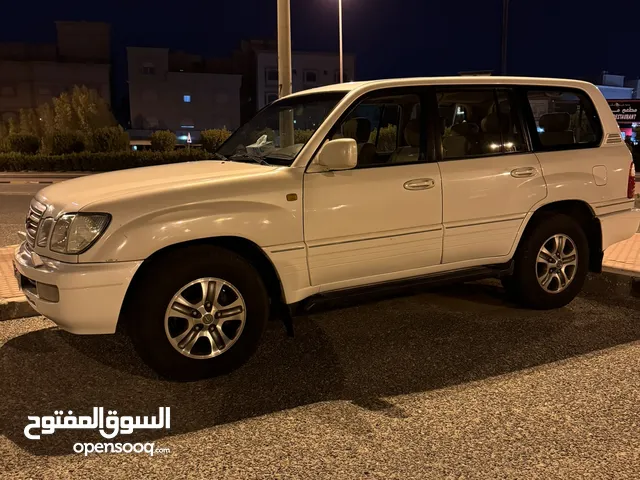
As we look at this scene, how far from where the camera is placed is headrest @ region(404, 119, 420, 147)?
4723 mm

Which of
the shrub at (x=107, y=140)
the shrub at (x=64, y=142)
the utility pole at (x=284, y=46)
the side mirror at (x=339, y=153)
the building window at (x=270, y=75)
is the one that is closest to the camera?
the side mirror at (x=339, y=153)

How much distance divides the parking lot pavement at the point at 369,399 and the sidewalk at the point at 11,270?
0.12 meters

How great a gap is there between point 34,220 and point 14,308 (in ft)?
5.35

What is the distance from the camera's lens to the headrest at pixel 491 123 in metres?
5.02

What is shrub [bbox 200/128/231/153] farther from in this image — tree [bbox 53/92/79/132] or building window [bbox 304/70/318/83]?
building window [bbox 304/70/318/83]

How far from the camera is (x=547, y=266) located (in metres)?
5.27

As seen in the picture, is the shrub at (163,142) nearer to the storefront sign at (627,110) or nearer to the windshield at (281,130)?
the storefront sign at (627,110)

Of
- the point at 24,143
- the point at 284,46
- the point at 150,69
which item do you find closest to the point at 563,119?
the point at 284,46

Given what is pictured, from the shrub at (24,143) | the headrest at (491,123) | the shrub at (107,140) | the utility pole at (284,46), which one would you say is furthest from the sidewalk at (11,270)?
the shrub at (24,143)

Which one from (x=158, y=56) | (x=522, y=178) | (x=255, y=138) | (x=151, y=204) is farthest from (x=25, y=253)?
(x=158, y=56)

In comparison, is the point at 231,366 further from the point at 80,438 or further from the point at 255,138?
the point at 255,138

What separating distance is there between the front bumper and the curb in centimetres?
178

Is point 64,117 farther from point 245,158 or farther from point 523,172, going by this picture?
point 523,172

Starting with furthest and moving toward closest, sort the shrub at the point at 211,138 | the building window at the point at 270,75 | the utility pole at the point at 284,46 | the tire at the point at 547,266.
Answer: the building window at the point at 270,75 → the shrub at the point at 211,138 → the utility pole at the point at 284,46 → the tire at the point at 547,266
